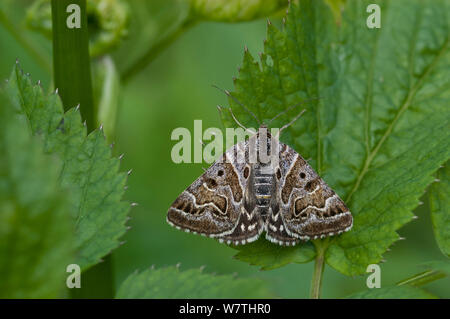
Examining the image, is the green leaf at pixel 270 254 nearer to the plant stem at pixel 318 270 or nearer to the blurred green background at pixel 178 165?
the plant stem at pixel 318 270

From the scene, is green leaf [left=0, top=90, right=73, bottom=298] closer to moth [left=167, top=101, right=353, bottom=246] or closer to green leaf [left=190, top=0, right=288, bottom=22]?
moth [left=167, top=101, right=353, bottom=246]

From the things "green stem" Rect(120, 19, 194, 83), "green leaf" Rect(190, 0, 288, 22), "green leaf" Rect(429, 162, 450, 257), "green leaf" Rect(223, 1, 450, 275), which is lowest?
"green leaf" Rect(429, 162, 450, 257)

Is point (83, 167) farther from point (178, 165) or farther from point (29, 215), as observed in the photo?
point (178, 165)

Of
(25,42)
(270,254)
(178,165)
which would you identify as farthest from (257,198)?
(178,165)

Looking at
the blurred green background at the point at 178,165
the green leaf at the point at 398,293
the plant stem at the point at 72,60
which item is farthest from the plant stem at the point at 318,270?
the blurred green background at the point at 178,165

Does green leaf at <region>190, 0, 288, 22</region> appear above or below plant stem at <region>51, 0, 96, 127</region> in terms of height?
above

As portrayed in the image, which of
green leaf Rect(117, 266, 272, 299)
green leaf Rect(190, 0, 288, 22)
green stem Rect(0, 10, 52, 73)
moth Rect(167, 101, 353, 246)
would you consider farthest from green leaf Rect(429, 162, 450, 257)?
green stem Rect(0, 10, 52, 73)
